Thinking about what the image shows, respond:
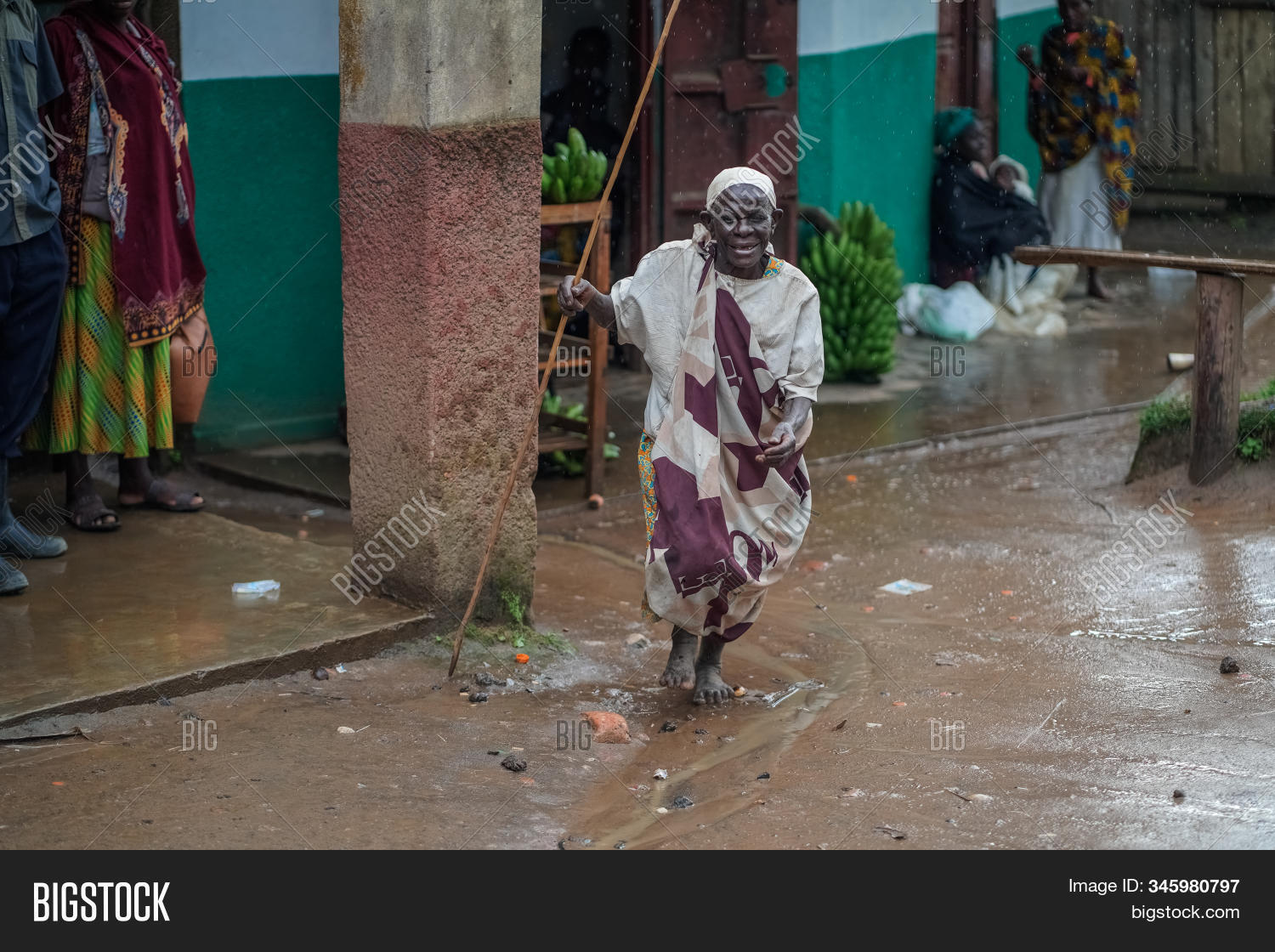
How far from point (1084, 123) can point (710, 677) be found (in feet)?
28.6

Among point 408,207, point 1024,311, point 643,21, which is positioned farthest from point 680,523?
point 1024,311

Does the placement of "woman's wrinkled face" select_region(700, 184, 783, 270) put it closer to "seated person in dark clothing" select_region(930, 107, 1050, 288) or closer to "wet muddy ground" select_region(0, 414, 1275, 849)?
"wet muddy ground" select_region(0, 414, 1275, 849)

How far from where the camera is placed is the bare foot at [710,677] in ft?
16.2

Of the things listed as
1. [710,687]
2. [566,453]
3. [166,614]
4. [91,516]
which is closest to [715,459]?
[710,687]

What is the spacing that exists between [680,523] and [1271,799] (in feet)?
5.83

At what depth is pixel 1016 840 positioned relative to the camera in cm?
384

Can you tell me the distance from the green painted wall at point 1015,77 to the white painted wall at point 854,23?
1.62 metres

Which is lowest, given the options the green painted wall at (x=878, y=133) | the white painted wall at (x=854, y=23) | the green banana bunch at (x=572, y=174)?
the green banana bunch at (x=572, y=174)

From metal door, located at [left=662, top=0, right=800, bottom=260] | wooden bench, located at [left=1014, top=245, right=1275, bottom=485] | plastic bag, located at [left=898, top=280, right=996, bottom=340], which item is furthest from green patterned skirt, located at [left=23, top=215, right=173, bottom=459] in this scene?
plastic bag, located at [left=898, top=280, right=996, bottom=340]

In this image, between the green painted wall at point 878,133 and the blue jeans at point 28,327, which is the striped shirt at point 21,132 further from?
the green painted wall at point 878,133

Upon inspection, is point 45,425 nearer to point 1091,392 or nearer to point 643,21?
point 643,21

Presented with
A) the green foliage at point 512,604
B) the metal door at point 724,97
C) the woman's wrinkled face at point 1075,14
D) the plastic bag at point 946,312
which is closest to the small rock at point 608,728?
the green foliage at point 512,604

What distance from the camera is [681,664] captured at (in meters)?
5.06

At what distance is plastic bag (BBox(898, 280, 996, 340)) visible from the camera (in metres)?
11.0
